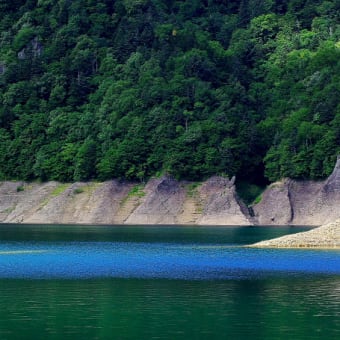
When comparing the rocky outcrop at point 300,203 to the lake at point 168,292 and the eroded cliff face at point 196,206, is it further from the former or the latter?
the lake at point 168,292

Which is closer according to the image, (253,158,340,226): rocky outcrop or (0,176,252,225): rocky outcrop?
(253,158,340,226): rocky outcrop

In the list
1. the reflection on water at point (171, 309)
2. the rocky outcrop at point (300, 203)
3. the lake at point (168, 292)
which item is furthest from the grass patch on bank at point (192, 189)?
the reflection on water at point (171, 309)

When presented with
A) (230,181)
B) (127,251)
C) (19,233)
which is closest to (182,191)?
(230,181)

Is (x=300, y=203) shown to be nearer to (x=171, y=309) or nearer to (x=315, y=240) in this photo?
(x=315, y=240)

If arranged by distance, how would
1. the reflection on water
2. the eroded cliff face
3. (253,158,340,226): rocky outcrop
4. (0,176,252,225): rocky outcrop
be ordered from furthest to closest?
(0,176,252,225): rocky outcrop, the eroded cliff face, (253,158,340,226): rocky outcrop, the reflection on water

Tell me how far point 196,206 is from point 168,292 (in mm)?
121535

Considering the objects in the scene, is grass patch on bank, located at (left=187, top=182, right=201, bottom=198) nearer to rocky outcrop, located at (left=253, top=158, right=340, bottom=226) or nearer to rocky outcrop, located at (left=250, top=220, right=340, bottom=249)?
rocky outcrop, located at (left=253, top=158, right=340, bottom=226)

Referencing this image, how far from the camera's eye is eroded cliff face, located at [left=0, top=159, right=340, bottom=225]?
190000 mm

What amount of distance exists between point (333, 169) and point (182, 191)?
2625cm

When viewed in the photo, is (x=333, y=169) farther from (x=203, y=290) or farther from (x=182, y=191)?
(x=203, y=290)

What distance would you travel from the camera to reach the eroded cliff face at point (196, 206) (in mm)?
190000

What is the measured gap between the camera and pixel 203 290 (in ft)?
242

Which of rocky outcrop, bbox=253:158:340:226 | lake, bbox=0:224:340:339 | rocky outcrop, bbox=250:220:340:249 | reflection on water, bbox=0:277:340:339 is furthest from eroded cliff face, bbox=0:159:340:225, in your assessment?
reflection on water, bbox=0:277:340:339

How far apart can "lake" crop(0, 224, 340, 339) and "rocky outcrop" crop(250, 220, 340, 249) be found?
294 cm
